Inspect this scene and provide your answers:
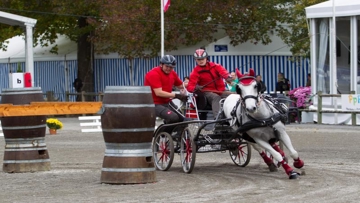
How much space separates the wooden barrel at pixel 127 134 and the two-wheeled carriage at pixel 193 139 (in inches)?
53.4

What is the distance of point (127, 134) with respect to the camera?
487 inches

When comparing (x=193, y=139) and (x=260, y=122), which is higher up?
(x=260, y=122)

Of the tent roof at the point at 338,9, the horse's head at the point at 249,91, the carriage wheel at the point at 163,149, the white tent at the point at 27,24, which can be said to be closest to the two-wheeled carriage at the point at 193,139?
the carriage wheel at the point at 163,149

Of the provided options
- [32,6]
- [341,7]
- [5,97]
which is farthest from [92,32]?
[5,97]

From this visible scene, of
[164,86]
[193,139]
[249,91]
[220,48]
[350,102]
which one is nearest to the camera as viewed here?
[249,91]

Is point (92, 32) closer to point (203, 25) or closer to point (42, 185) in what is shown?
point (203, 25)

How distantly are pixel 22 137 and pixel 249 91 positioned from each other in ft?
12.7

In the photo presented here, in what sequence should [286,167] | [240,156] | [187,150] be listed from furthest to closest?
1. [240,156]
2. [187,150]
3. [286,167]

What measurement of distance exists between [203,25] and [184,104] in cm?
2108

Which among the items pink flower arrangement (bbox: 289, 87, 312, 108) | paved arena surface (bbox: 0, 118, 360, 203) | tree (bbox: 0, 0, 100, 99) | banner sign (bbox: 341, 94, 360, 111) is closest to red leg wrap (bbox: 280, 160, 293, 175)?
paved arena surface (bbox: 0, 118, 360, 203)

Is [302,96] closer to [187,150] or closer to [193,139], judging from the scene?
[187,150]

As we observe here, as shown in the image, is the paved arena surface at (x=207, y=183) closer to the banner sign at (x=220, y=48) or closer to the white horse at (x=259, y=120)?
the white horse at (x=259, y=120)

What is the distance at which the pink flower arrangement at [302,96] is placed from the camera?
3005 centimetres

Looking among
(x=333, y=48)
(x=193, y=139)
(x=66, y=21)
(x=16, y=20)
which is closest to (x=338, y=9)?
(x=333, y=48)
